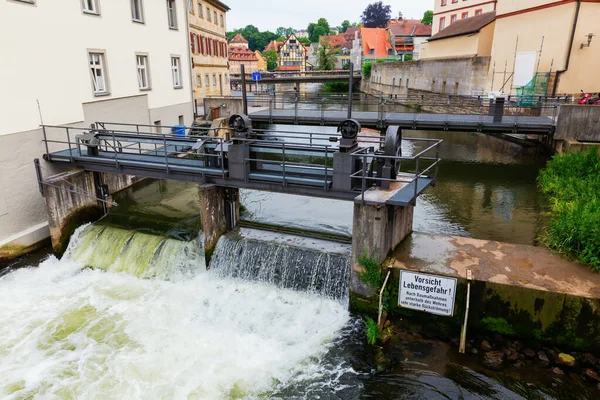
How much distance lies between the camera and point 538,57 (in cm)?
2817

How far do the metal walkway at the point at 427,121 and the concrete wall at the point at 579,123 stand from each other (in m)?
0.66

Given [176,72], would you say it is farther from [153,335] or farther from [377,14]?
[377,14]

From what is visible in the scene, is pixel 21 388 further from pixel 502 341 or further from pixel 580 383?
pixel 580 383

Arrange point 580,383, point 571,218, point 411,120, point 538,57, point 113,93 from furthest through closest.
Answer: point 538,57 < point 411,120 < point 113,93 < point 571,218 < point 580,383

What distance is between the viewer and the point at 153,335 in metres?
9.07

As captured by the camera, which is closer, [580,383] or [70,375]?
[580,383]

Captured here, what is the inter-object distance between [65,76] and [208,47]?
2916 centimetres

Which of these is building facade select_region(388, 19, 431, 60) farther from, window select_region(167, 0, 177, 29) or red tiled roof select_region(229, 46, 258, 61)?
window select_region(167, 0, 177, 29)

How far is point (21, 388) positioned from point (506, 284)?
353 inches

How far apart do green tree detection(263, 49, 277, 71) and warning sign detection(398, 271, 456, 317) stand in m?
130

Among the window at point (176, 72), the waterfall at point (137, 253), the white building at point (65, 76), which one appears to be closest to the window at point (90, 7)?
the white building at point (65, 76)

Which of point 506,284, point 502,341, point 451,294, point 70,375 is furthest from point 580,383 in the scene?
point 70,375

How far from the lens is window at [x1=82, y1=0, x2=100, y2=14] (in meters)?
14.6

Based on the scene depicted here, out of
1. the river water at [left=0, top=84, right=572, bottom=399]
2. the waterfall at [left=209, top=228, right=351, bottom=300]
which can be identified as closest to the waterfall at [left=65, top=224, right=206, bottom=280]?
the river water at [left=0, top=84, right=572, bottom=399]
